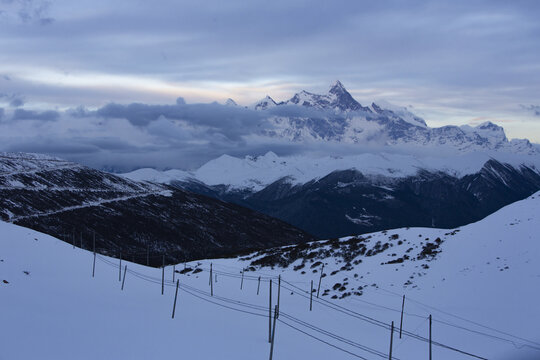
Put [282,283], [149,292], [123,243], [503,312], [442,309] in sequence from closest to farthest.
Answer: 1. [503,312]
2. [442,309]
3. [149,292]
4. [282,283]
5. [123,243]

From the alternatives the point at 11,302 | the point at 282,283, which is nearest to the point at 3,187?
the point at 282,283

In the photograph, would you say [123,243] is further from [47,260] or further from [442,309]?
[442,309]

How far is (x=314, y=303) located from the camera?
6109 cm

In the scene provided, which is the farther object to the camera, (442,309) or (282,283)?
(282,283)

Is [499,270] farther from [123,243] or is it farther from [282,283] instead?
[123,243]

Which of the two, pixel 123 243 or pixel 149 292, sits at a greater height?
pixel 149 292

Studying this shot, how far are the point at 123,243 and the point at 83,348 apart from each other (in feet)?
471

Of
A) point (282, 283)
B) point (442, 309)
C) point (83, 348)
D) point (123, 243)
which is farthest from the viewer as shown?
point (123, 243)

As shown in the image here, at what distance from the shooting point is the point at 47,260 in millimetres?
Result: 51656

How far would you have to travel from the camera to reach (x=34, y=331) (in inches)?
1222

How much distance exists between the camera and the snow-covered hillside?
35.2 meters

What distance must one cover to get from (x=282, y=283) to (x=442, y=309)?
26.2 meters

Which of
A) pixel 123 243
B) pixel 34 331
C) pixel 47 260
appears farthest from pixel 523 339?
pixel 123 243

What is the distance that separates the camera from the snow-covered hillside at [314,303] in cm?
3516
